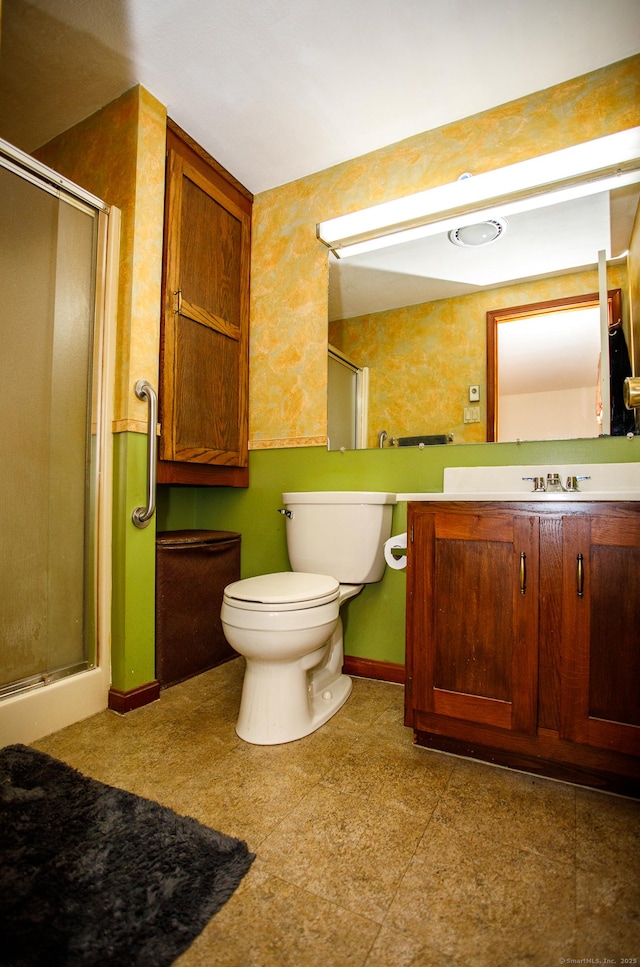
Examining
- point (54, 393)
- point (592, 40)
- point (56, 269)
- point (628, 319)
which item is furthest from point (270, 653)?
point (592, 40)

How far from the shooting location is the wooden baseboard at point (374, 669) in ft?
6.03

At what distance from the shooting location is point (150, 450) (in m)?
1.65

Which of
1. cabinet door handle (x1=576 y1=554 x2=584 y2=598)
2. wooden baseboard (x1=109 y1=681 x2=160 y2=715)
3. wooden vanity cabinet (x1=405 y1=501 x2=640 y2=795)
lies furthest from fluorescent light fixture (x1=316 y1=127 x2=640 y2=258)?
wooden baseboard (x1=109 y1=681 x2=160 y2=715)

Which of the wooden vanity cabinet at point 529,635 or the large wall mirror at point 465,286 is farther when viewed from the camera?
the large wall mirror at point 465,286

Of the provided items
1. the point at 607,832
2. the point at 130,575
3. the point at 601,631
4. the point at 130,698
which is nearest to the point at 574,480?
the point at 601,631

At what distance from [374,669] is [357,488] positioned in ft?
2.48

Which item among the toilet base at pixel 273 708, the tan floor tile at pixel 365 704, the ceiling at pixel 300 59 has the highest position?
the ceiling at pixel 300 59

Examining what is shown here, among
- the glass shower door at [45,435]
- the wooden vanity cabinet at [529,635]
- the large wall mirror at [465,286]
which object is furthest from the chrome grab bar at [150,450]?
the wooden vanity cabinet at [529,635]

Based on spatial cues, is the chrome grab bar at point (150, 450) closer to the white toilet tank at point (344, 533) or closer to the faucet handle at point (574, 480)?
the white toilet tank at point (344, 533)

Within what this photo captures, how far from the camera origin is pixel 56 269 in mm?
1508

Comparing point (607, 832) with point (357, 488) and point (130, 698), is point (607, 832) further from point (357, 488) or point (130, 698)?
point (130, 698)

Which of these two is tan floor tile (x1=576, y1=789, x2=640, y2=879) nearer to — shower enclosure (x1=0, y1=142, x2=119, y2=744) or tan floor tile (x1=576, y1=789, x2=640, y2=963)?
tan floor tile (x1=576, y1=789, x2=640, y2=963)

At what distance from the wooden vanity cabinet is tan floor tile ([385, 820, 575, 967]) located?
0.98 feet

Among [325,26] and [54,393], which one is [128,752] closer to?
[54,393]
